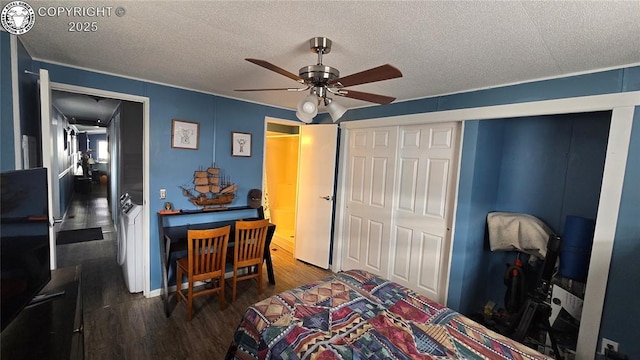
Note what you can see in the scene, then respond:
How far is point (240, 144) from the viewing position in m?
3.43

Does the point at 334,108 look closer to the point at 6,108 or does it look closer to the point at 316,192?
the point at 6,108

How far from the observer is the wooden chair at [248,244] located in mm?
2725

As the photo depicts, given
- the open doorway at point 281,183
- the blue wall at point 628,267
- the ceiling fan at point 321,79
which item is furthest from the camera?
the open doorway at point 281,183

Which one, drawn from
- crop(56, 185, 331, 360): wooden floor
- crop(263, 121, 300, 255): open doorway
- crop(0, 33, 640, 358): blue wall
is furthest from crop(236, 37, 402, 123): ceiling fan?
crop(263, 121, 300, 255): open doorway

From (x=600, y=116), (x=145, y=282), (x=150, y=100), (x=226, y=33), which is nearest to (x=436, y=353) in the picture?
Answer: (x=226, y=33)

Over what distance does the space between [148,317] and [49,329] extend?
61.2 inches

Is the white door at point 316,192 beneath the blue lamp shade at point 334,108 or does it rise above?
beneath

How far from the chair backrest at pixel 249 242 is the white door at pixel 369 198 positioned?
129 centimetres

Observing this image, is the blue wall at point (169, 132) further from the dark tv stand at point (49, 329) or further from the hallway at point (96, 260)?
the dark tv stand at point (49, 329)

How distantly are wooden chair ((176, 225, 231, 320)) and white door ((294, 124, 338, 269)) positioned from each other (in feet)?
5.03

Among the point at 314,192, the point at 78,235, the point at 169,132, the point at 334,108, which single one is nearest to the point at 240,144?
the point at 169,132

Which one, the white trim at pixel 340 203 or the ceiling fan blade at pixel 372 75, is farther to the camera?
the white trim at pixel 340 203

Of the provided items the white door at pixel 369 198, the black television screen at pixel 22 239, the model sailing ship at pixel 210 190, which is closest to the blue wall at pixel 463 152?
the model sailing ship at pixel 210 190

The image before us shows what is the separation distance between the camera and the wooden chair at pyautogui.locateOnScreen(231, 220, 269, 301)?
2725mm
